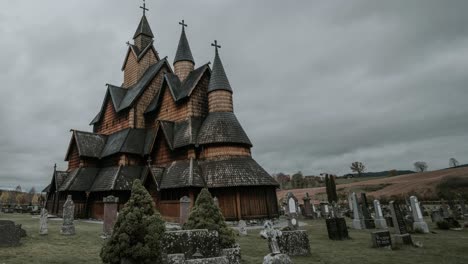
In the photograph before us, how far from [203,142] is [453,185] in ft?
141

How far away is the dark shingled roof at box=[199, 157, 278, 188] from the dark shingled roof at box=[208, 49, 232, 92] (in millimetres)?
6479

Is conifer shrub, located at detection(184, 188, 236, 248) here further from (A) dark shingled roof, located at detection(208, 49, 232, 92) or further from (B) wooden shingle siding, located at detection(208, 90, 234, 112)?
(A) dark shingled roof, located at detection(208, 49, 232, 92)

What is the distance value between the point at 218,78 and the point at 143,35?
18044mm

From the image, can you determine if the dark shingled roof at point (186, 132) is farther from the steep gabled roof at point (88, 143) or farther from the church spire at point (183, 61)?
the steep gabled roof at point (88, 143)

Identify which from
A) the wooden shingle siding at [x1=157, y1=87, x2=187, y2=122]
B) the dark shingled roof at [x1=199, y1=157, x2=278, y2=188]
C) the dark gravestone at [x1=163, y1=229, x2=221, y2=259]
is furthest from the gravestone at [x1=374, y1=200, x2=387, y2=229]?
the wooden shingle siding at [x1=157, y1=87, x2=187, y2=122]

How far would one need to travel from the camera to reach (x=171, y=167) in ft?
68.6

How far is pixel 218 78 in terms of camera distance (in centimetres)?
2311

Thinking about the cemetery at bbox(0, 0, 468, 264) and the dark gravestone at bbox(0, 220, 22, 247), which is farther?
the dark gravestone at bbox(0, 220, 22, 247)

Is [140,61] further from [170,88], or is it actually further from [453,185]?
[453,185]

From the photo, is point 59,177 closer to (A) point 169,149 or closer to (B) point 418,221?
(A) point 169,149

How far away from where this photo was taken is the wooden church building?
61.0 ft

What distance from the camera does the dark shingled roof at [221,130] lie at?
20.1 metres

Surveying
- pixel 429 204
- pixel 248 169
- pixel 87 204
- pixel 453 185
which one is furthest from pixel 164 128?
pixel 453 185

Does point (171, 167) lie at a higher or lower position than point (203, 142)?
lower
